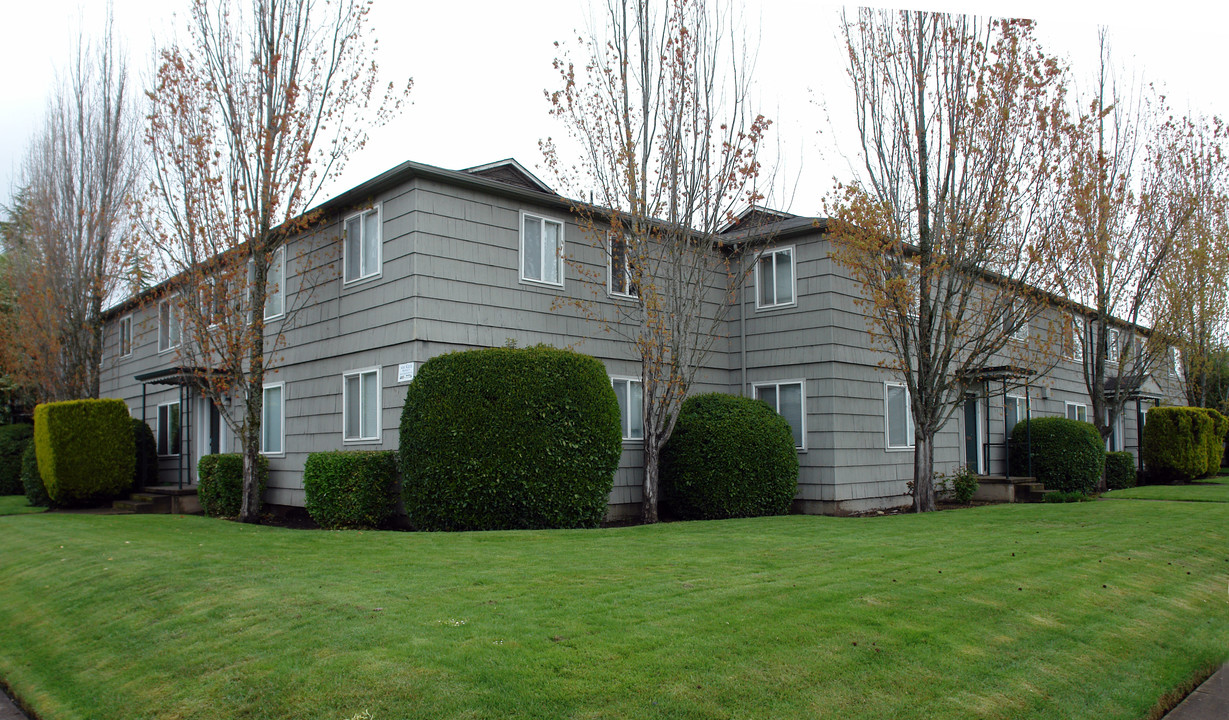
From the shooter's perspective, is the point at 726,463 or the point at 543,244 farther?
the point at 543,244

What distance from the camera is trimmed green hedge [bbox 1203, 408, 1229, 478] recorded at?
2466cm

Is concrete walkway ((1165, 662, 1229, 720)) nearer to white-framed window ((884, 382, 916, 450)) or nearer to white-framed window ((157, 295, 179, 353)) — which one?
white-framed window ((884, 382, 916, 450))

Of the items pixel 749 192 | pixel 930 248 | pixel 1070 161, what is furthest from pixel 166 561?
pixel 1070 161

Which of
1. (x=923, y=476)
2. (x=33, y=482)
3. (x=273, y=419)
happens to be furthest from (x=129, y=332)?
(x=923, y=476)

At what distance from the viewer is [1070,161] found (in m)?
15.1

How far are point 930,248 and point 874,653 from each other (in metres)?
10.6

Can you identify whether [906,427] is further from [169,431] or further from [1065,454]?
[169,431]

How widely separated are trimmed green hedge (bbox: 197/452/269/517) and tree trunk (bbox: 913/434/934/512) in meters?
11.2

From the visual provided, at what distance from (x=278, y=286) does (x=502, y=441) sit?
252 inches

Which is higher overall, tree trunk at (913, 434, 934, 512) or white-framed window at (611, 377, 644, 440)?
white-framed window at (611, 377, 644, 440)

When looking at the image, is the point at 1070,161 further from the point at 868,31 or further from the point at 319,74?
the point at 319,74

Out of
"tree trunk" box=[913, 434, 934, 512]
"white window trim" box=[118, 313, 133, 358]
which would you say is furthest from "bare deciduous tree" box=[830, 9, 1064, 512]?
"white window trim" box=[118, 313, 133, 358]

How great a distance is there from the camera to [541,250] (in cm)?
1424

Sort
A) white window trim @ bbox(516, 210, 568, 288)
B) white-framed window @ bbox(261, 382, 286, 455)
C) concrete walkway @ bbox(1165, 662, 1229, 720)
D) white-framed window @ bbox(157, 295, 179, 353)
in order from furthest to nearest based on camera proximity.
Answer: white-framed window @ bbox(157, 295, 179, 353)
white-framed window @ bbox(261, 382, 286, 455)
white window trim @ bbox(516, 210, 568, 288)
concrete walkway @ bbox(1165, 662, 1229, 720)
